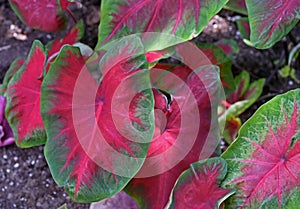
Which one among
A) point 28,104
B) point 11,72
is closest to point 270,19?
point 28,104

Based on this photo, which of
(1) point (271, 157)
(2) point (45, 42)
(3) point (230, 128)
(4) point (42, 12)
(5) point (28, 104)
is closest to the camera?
(1) point (271, 157)

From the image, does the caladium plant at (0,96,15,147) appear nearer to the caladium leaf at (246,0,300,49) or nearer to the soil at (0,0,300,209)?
the soil at (0,0,300,209)

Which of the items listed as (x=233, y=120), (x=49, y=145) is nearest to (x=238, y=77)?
(x=233, y=120)

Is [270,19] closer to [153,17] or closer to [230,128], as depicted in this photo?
[153,17]

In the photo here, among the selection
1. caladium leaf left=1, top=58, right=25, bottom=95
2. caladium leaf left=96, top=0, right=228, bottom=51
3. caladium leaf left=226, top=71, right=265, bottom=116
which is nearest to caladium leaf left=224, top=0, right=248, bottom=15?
caladium leaf left=96, top=0, right=228, bottom=51

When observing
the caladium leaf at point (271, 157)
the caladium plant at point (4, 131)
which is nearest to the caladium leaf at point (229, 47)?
the caladium leaf at point (271, 157)

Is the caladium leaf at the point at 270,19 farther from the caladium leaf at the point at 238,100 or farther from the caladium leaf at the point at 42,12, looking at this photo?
the caladium leaf at the point at 42,12
